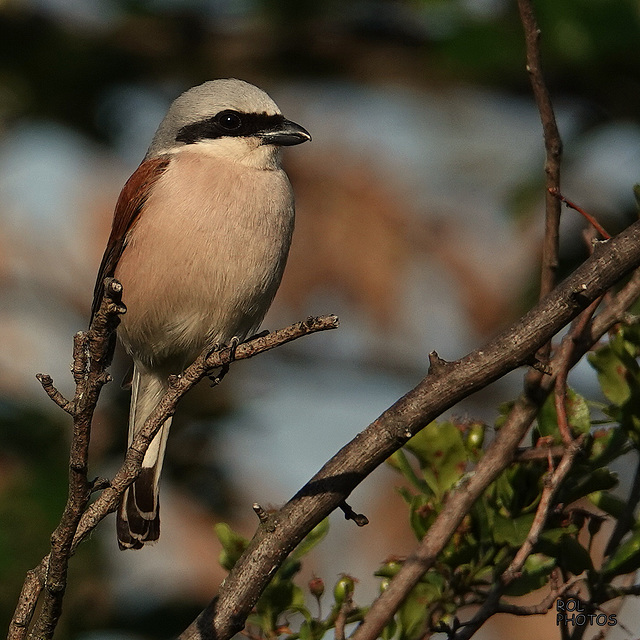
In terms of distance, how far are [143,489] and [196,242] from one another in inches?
34.8

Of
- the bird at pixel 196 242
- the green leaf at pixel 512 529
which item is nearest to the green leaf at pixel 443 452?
the green leaf at pixel 512 529

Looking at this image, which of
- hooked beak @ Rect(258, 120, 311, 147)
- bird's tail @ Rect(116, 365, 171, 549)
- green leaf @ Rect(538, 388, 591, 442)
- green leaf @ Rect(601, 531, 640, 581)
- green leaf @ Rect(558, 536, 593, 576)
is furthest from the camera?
hooked beak @ Rect(258, 120, 311, 147)

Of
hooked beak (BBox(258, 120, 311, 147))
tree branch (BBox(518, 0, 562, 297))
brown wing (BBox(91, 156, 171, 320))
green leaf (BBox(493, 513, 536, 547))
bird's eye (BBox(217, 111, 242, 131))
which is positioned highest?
bird's eye (BBox(217, 111, 242, 131))

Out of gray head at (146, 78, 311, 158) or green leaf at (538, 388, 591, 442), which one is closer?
green leaf at (538, 388, 591, 442)

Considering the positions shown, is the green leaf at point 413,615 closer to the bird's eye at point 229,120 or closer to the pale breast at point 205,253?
the pale breast at point 205,253

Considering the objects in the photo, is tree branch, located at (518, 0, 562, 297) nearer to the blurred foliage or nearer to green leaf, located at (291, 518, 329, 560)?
the blurred foliage

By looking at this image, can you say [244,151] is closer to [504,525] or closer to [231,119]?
[231,119]

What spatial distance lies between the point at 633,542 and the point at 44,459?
2611mm

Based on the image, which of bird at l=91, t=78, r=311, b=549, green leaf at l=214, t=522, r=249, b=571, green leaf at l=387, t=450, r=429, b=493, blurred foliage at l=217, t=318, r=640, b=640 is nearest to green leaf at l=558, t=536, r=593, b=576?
blurred foliage at l=217, t=318, r=640, b=640

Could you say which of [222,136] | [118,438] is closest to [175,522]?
[118,438]

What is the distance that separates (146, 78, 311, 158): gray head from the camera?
147 inches

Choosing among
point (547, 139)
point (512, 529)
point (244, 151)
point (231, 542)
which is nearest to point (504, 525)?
point (512, 529)

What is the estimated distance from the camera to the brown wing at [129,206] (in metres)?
3.57

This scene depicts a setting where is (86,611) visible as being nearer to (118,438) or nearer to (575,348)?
(118,438)
